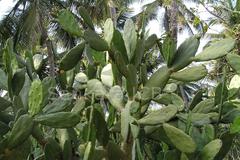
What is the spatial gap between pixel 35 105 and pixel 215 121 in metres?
0.55

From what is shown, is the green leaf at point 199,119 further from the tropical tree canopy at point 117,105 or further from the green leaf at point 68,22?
the green leaf at point 68,22

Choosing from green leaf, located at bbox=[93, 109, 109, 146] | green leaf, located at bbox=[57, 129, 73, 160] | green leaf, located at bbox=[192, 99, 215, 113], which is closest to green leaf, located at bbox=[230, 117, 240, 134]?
green leaf, located at bbox=[192, 99, 215, 113]

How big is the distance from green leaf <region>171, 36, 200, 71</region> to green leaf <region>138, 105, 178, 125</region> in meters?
0.23

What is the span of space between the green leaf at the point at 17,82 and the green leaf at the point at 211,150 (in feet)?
1.84

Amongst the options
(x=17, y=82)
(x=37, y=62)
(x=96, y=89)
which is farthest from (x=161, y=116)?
(x=37, y=62)

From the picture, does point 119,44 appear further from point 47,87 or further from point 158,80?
point 47,87

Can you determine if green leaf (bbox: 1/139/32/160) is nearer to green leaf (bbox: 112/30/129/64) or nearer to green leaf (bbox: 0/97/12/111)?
green leaf (bbox: 0/97/12/111)

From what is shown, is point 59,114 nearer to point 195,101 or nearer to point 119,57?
point 119,57

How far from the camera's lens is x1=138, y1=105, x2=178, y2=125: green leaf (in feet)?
4.47

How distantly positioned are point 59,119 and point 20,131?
0.12 metres

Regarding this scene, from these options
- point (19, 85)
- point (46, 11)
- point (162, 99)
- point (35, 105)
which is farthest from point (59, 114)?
point (46, 11)

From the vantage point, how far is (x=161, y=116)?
4.51 feet

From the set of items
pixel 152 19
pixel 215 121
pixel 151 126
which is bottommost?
pixel 151 126

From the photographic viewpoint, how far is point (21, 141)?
1.30 m
